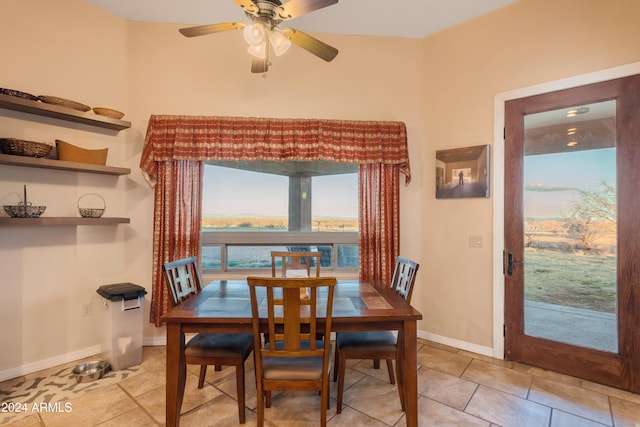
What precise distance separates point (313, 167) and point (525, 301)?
248cm

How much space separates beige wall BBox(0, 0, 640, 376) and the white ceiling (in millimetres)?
100

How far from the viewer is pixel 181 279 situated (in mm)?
2158

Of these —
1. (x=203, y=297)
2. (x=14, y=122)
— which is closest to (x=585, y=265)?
(x=203, y=297)

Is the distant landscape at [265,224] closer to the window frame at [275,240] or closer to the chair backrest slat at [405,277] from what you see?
the window frame at [275,240]

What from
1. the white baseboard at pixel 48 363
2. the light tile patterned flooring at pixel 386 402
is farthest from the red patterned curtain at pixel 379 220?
the white baseboard at pixel 48 363

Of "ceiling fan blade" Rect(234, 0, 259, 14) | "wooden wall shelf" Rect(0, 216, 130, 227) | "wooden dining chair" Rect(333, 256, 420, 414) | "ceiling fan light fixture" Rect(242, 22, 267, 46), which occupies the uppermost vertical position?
"ceiling fan blade" Rect(234, 0, 259, 14)

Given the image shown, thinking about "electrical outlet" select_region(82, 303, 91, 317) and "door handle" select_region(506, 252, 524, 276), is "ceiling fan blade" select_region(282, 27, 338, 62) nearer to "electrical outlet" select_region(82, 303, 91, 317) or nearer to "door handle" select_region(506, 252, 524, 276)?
"door handle" select_region(506, 252, 524, 276)

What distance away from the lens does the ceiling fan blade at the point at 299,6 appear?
1634mm

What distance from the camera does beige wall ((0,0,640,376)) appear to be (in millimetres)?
2350

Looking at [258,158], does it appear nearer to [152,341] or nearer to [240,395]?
[240,395]

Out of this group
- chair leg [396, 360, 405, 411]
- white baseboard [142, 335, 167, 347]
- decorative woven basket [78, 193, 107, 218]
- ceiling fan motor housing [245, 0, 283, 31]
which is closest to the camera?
ceiling fan motor housing [245, 0, 283, 31]

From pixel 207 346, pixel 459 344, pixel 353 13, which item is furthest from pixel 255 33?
pixel 459 344

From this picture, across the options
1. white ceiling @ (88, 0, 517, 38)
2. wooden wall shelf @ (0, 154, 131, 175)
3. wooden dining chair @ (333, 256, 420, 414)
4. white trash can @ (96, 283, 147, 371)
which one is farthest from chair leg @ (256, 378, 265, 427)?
white ceiling @ (88, 0, 517, 38)

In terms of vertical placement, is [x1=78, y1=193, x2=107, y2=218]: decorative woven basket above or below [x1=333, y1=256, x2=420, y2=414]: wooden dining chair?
above
